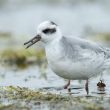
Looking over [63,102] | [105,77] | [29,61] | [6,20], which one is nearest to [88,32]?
[6,20]

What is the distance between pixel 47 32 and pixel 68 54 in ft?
2.29

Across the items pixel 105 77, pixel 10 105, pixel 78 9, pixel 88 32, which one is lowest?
pixel 10 105

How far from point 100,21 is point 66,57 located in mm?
14538

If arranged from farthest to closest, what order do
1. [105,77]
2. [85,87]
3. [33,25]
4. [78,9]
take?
[78,9] → [33,25] → [105,77] → [85,87]

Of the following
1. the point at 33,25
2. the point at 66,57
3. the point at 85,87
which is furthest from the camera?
the point at 33,25

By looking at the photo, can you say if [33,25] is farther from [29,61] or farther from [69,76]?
[69,76]

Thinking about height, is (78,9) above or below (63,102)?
above

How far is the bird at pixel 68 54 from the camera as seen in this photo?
12031 mm

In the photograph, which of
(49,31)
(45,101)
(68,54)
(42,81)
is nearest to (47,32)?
(49,31)

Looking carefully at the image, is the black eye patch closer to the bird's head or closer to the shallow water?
the bird's head

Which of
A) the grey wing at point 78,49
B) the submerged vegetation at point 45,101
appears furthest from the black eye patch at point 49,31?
the submerged vegetation at point 45,101

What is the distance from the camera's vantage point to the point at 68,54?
39.7ft

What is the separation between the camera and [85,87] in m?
12.8

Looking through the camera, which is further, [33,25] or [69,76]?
[33,25]
